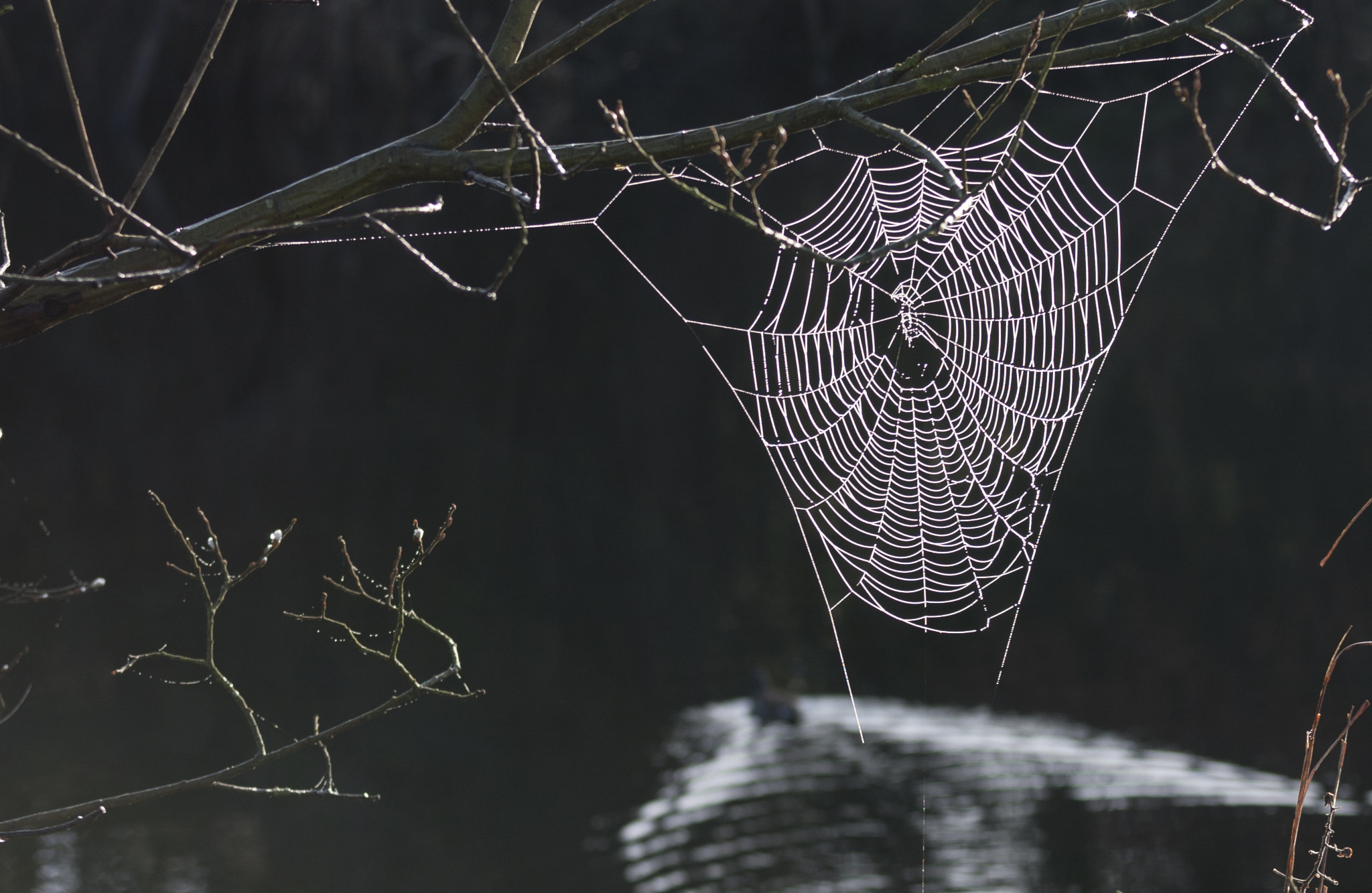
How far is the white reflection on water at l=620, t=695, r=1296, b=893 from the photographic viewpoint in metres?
6.10

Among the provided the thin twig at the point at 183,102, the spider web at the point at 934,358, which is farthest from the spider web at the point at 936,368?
the thin twig at the point at 183,102

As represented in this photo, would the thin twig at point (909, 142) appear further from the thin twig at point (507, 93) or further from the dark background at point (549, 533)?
the dark background at point (549, 533)

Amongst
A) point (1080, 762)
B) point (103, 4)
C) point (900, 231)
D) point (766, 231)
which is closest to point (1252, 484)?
point (1080, 762)

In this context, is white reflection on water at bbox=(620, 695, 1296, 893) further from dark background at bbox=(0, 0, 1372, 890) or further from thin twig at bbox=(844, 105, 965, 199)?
thin twig at bbox=(844, 105, 965, 199)

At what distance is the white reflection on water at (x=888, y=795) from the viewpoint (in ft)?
20.0

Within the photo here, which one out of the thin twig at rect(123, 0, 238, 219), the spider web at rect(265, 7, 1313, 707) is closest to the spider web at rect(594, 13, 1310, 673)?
the spider web at rect(265, 7, 1313, 707)

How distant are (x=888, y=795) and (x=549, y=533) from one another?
13.0 ft

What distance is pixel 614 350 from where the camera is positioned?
13.9 metres

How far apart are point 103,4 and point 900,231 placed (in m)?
26.2

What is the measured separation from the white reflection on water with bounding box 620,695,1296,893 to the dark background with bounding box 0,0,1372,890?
0.24m

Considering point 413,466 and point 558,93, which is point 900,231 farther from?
point 558,93

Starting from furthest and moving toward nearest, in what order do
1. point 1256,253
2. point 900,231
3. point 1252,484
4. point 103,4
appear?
point 103,4, point 1256,253, point 1252,484, point 900,231

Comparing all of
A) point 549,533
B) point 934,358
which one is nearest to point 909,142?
point 934,358

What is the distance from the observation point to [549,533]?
32.2ft
